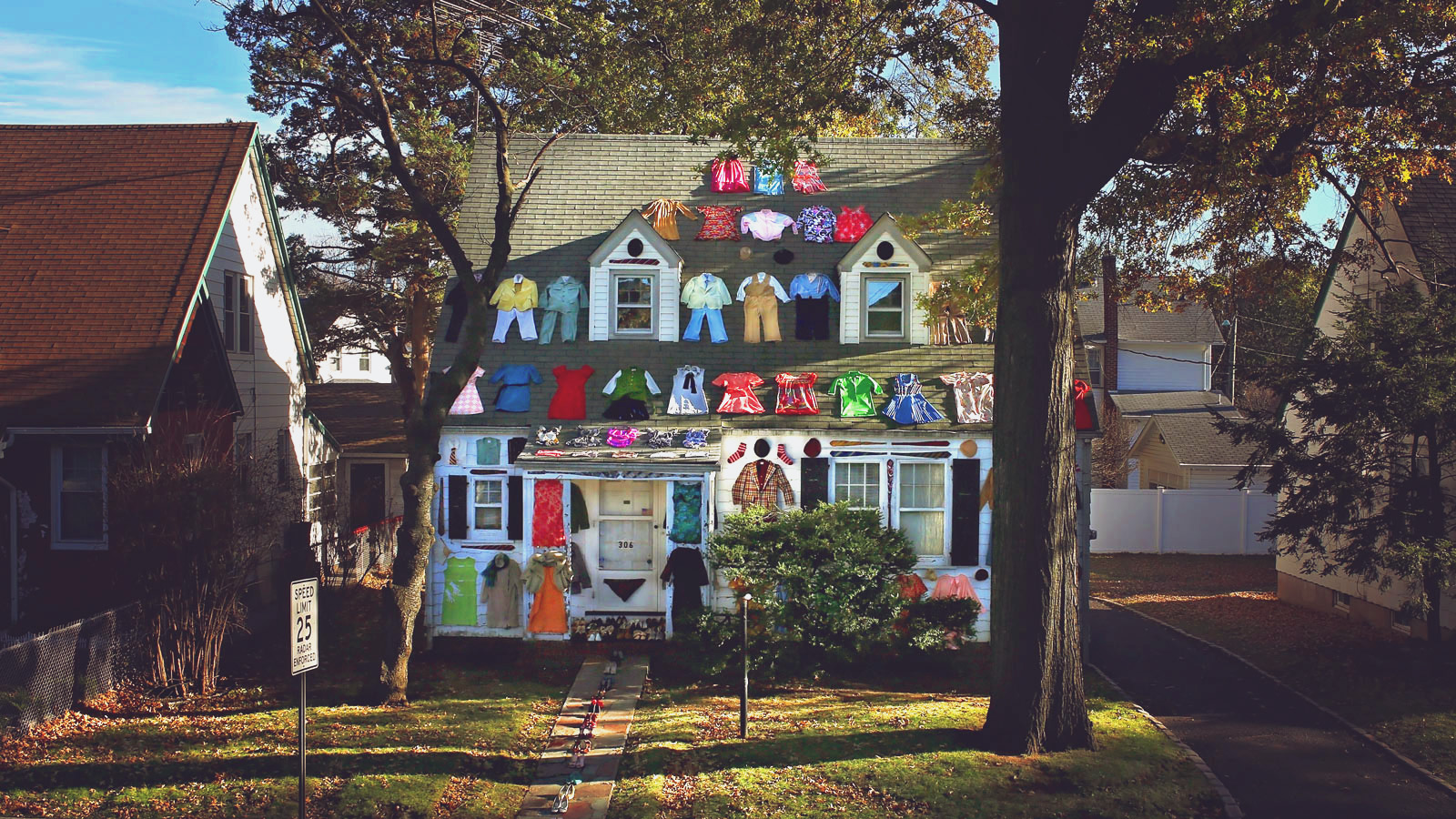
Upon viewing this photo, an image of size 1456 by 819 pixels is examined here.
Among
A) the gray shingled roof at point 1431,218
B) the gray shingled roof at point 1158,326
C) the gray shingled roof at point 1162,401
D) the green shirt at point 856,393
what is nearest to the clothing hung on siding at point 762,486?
the green shirt at point 856,393

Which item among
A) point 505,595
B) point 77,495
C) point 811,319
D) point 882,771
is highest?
point 811,319

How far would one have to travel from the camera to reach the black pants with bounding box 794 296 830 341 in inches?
679

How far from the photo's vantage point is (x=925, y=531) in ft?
52.9

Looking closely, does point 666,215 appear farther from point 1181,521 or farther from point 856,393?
point 1181,521

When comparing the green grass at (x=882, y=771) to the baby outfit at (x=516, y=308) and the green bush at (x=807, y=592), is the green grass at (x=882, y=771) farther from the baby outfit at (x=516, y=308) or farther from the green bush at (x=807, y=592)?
the baby outfit at (x=516, y=308)

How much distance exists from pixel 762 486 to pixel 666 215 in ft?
17.8

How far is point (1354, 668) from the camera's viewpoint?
49.8 ft

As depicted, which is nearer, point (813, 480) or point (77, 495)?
point (77, 495)

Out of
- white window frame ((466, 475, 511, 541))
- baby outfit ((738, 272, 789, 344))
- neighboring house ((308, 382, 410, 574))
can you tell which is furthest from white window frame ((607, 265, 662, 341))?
neighboring house ((308, 382, 410, 574))

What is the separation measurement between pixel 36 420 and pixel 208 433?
2.35 meters

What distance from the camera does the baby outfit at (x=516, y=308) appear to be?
669 inches

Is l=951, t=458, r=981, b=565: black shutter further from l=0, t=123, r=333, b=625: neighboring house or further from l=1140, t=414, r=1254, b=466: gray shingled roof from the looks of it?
l=1140, t=414, r=1254, b=466: gray shingled roof

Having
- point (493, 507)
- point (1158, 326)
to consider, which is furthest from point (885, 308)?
point (1158, 326)

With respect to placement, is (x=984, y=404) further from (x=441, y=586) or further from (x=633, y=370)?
(x=441, y=586)
